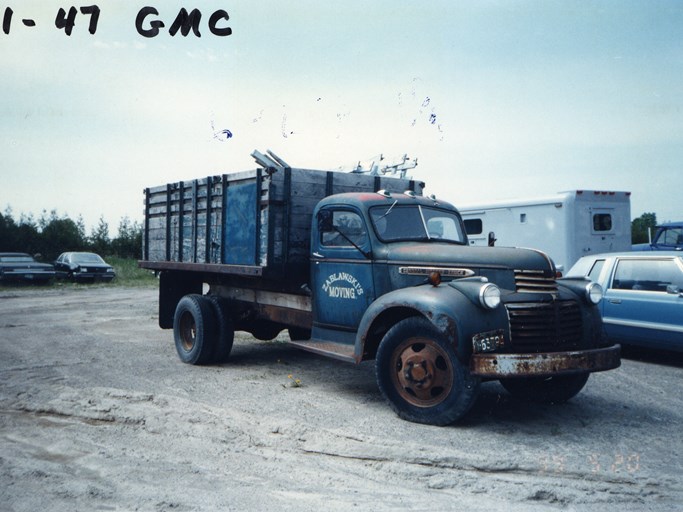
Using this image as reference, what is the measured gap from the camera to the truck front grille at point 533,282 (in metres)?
5.57

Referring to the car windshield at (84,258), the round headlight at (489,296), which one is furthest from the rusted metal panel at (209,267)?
the car windshield at (84,258)

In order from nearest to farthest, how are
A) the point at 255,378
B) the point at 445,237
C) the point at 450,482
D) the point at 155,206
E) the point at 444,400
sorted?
the point at 450,482, the point at 444,400, the point at 445,237, the point at 255,378, the point at 155,206

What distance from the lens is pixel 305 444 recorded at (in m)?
4.89

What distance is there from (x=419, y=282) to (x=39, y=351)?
19.9 ft

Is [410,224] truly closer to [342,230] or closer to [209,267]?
[342,230]

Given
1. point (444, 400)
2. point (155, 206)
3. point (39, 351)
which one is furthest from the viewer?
point (155, 206)

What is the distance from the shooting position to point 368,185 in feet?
25.6

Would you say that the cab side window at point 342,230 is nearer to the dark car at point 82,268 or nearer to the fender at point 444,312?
the fender at point 444,312

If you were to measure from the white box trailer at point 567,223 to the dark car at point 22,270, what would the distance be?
57.3 feet

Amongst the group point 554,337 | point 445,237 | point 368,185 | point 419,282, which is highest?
point 368,185

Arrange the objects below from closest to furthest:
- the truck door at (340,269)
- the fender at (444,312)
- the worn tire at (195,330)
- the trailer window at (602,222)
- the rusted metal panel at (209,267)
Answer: the fender at (444,312), the truck door at (340,269), the rusted metal panel at (209,267), the worn tire at (195,330), the trailer window at (602,222)

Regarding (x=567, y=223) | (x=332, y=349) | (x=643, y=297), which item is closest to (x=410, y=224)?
(x=332, y=349)


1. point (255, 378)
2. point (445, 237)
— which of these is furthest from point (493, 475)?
point (255, 378)

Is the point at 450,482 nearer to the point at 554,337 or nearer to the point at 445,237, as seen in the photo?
the point at 554,337
